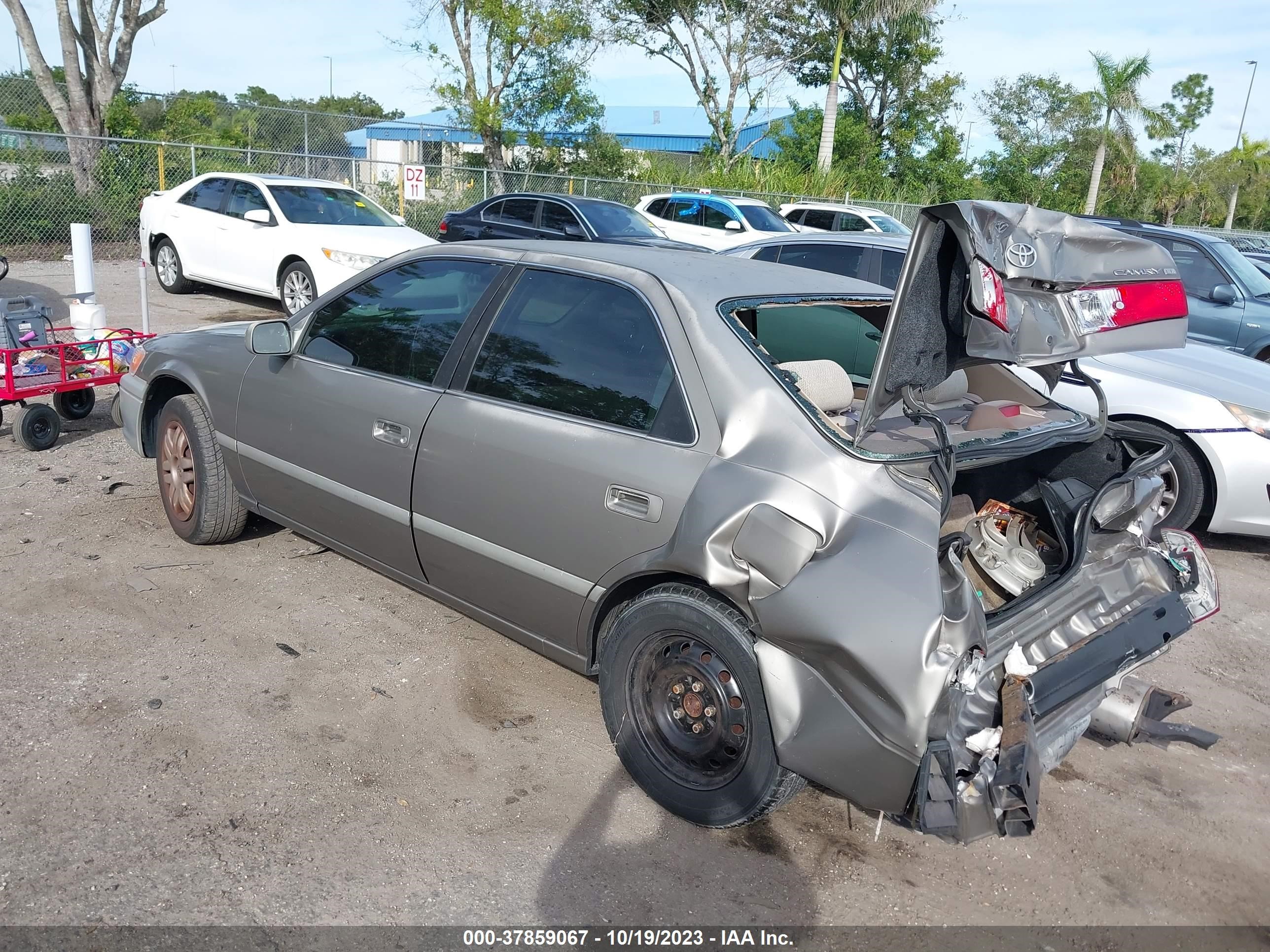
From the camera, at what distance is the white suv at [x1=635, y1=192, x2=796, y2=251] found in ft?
54.2

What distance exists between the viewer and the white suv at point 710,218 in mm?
16531

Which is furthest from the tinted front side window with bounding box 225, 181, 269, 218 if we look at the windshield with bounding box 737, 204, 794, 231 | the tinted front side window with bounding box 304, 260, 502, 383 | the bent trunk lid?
the bent trunk lid

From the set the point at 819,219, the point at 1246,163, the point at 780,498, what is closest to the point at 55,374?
the point at 780,498

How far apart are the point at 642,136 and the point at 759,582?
47435 millimetres

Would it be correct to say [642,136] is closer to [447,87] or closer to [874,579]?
[447,87]

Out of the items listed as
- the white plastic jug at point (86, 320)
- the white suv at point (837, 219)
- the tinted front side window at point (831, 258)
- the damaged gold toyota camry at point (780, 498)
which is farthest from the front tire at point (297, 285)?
the white suv at point (837, 219)

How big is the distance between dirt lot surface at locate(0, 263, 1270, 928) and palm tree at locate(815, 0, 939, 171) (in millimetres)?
28928

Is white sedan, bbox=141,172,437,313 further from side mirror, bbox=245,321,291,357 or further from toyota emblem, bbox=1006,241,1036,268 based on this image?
toyota emblem, bbox=1006,241,1036,268

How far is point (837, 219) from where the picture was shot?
19125 millimetres

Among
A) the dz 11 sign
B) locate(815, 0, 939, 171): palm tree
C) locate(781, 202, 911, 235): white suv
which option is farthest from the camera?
locate(815, 0, 939, 171): palm tree

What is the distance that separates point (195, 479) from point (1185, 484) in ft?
18.5

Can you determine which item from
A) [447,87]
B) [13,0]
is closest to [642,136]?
[447,87]

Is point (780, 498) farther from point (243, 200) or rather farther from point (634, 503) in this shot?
point (243, 200)

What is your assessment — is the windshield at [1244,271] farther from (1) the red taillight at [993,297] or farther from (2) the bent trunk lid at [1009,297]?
(1) the red taillight at [993,297]
